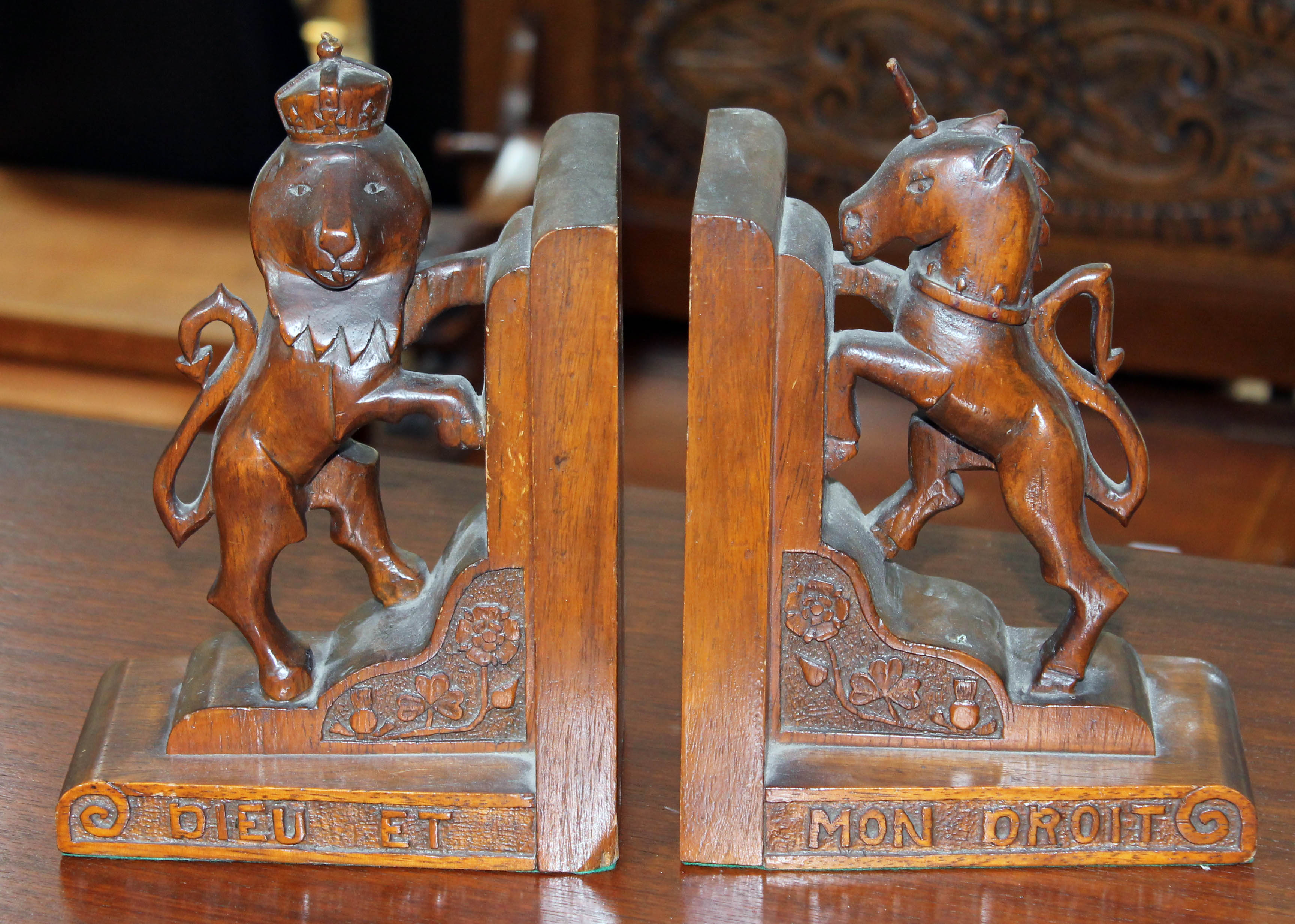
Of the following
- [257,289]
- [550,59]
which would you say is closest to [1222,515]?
[550,59]

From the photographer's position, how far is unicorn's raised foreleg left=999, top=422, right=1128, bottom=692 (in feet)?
2.96

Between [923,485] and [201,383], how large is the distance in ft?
1.37

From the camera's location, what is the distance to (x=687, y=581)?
0.90m

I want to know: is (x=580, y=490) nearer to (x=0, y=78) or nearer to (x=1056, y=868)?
(x=1056, y=868)

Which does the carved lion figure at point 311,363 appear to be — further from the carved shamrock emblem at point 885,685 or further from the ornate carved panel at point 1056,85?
the ornate carved panel at point 1056,85

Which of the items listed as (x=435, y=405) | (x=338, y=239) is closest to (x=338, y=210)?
(x=338, y=239)

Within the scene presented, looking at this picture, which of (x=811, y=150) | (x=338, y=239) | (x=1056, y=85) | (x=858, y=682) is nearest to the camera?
(x=338, y=239)

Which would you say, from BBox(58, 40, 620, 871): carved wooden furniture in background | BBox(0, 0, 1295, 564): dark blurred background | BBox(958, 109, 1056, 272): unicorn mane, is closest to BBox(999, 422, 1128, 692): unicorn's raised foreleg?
BBox(958, 109, 1056, 272): unicorn mane

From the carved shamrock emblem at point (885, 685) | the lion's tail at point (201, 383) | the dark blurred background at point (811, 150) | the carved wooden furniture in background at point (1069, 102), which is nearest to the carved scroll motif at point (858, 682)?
the carved shamrock emblem at point (885, 685)

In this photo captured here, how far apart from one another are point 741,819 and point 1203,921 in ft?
0.83

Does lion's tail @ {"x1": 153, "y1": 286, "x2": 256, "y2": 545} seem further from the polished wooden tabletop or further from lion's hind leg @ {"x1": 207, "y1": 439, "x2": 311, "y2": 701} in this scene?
the polished wooden tabletop

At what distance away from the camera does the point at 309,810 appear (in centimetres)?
92

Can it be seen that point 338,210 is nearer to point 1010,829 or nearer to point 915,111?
point 915,111

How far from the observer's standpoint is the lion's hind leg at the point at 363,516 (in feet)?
3.12
